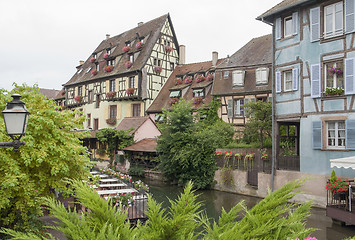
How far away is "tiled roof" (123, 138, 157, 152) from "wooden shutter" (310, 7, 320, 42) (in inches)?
540

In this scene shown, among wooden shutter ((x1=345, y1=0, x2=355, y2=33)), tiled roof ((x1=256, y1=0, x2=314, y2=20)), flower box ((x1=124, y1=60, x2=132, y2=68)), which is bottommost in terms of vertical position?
wooden shutter ((x1=345, y1=0, x2=355, y2=33))

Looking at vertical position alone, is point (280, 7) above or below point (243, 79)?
above

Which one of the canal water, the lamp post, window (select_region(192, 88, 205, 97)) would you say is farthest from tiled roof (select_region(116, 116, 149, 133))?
the lamp post

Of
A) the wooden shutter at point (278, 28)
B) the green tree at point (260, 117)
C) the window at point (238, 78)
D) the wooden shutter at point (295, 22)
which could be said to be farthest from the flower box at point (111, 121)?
the wooden shutter at point (295, 22)

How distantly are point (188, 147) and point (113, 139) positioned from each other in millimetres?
10787

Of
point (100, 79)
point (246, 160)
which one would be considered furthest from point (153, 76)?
point (246, 160)

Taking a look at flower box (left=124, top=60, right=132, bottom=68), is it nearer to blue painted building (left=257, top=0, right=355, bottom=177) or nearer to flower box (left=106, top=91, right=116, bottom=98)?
flower box (left=106, top=91, right=116, bottom=98)

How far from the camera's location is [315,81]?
567 inches

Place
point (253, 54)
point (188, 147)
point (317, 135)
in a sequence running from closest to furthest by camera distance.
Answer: point (317, 135) < point (188, 147) < point (253, 54)

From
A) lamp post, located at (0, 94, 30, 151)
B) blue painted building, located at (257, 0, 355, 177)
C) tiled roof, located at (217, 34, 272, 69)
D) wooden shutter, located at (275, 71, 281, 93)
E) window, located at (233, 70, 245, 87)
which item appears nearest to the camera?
lamp post, located at (0, 94, 30, 151)

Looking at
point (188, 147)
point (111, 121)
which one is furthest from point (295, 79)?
point (111, 121)

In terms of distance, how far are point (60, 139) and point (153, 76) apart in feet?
83.0

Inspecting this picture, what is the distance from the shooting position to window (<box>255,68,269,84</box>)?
76.2 feet

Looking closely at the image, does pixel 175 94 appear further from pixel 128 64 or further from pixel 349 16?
pixel 349 16
